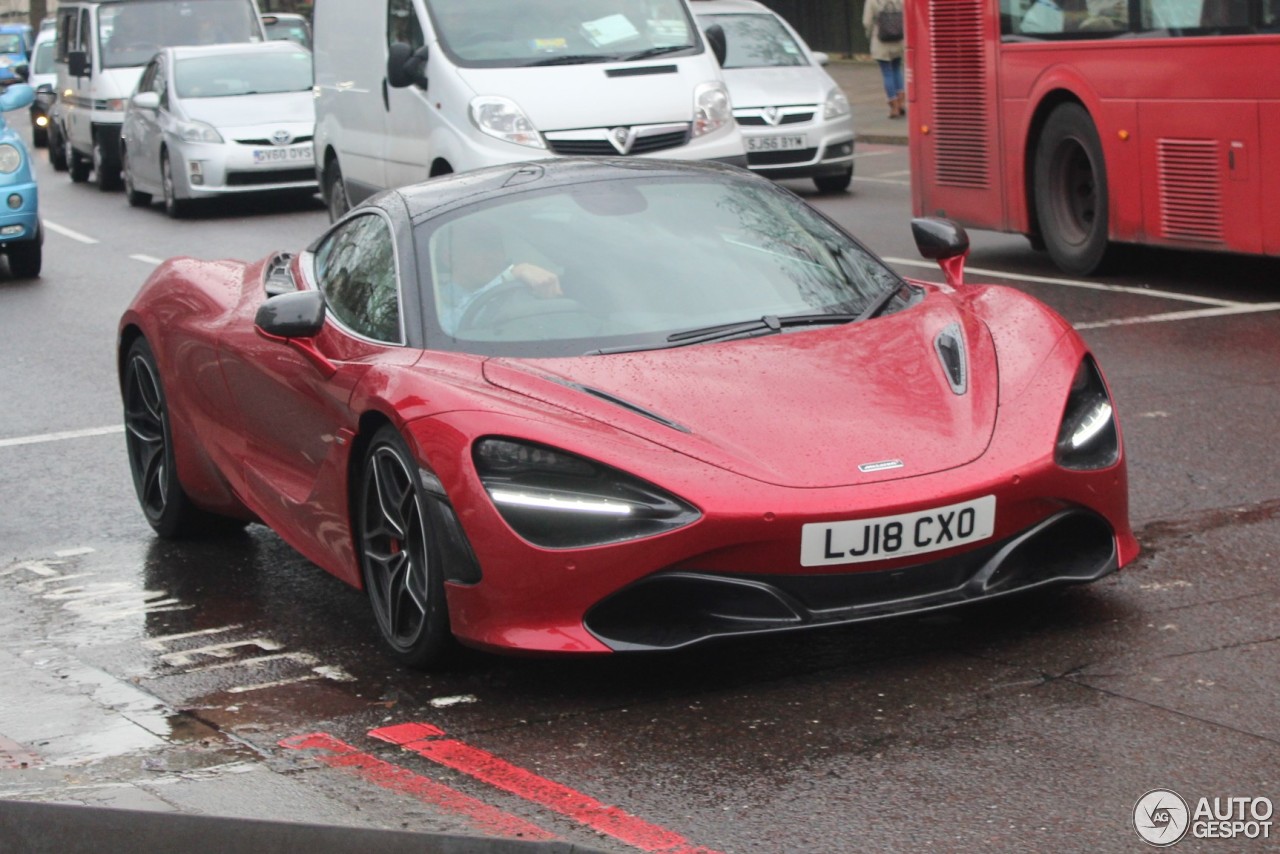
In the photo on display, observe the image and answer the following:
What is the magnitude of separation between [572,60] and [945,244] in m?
7.81

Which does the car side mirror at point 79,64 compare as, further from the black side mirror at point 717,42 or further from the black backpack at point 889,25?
the black side mirror at point 717,42

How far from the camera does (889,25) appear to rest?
87.1ft

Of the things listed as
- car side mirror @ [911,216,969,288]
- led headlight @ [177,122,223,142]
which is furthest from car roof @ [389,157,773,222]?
led headlight @ [177,122,223,142]

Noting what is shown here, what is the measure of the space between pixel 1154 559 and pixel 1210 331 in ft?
15.2

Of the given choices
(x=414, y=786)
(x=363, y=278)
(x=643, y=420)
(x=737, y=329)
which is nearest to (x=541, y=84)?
(x=363, y=278)

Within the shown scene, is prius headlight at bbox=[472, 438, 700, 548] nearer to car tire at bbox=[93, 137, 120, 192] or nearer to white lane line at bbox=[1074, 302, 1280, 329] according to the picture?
white lane line at bbox=[1074, 302, 1280, 329]

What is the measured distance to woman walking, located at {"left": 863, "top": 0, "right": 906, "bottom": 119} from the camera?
26.5 m

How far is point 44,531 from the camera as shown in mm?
7645

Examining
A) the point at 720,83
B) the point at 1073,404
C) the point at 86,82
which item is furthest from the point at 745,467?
the point at 86,82

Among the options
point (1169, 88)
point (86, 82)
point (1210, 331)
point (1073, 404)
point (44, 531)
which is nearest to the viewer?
point (1073, 404)

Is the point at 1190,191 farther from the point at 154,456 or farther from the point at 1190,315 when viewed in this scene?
the point at 154,456

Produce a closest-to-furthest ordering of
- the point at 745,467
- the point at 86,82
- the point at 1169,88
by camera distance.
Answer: the point at 745,467 < the point at 1169,88 < the point at 86,82

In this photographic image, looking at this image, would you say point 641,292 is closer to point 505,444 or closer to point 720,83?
point 505,444

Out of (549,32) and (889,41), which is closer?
(549,32)
